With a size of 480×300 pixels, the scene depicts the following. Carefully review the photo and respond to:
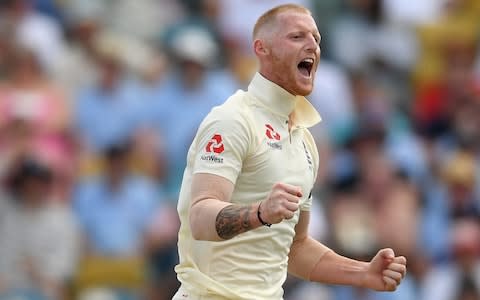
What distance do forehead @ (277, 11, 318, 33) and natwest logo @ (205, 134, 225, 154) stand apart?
0.67 meters

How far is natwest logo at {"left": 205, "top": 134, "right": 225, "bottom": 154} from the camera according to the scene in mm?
5914

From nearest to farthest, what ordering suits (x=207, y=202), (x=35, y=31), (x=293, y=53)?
1. (x=207, y=202)
2. (x=293, y=53)
3. (x=35, y=31)

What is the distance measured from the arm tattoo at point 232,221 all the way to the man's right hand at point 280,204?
0.43ft

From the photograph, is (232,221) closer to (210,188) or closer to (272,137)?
(210,188)

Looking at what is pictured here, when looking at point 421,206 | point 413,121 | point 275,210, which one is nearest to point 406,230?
point 421,206

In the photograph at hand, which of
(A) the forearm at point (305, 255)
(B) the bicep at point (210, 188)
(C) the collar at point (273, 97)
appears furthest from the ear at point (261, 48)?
(A) the forearm at point (305, 255)

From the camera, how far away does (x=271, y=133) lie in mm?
6191

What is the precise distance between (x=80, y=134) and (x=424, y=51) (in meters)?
3.97

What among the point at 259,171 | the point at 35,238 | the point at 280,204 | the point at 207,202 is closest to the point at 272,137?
the point at 259,171

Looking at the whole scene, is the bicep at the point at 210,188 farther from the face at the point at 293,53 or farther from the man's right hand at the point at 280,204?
the face at the point at 293,53

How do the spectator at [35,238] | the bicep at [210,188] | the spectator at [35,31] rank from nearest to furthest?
the bicep at [210,188]
the spectator at [35,238]
the spectator at [35,31]

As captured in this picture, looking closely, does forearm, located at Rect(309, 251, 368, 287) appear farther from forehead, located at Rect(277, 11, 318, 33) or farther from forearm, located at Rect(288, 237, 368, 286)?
forehead, located at Rect(277, 11, 318, 33)

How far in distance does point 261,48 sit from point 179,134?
229 inches

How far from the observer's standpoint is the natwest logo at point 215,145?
591 cm
